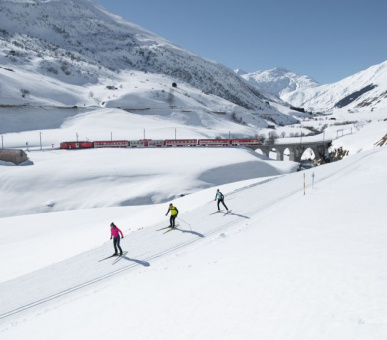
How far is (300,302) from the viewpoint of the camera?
8.22 metres

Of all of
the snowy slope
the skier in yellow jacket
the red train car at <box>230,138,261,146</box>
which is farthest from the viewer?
the red train car at <box>230,138,261,146</box>

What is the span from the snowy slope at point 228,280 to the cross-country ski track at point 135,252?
0.24 feet

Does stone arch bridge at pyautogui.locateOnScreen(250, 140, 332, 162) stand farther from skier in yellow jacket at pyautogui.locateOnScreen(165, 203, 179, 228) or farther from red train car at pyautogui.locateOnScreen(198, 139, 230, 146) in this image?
skier in yellow jacket at pyautogui.locateOnScreen(165, 203, 179, 228)

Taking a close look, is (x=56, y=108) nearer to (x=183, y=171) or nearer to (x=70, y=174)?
(x=70, y=174)

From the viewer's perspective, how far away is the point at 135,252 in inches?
650

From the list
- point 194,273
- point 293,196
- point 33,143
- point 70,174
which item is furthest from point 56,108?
point 194,273

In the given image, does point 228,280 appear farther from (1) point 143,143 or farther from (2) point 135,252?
(1) point 143,143

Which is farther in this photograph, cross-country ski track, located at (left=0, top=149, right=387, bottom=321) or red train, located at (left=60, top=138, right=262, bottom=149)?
red train, located at (left=60, top=138, right=262, bottom=149)

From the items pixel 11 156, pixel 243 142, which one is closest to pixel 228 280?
pixel 11 156

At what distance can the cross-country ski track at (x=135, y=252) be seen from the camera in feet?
44.4

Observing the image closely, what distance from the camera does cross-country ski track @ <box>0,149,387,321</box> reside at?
13539 millimetres

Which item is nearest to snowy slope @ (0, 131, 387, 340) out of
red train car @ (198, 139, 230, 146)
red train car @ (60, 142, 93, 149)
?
red train car @ (60, 142, 93, 149)

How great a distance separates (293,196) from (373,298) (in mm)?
15995

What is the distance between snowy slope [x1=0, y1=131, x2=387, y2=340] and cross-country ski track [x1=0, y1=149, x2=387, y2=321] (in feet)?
0.24
